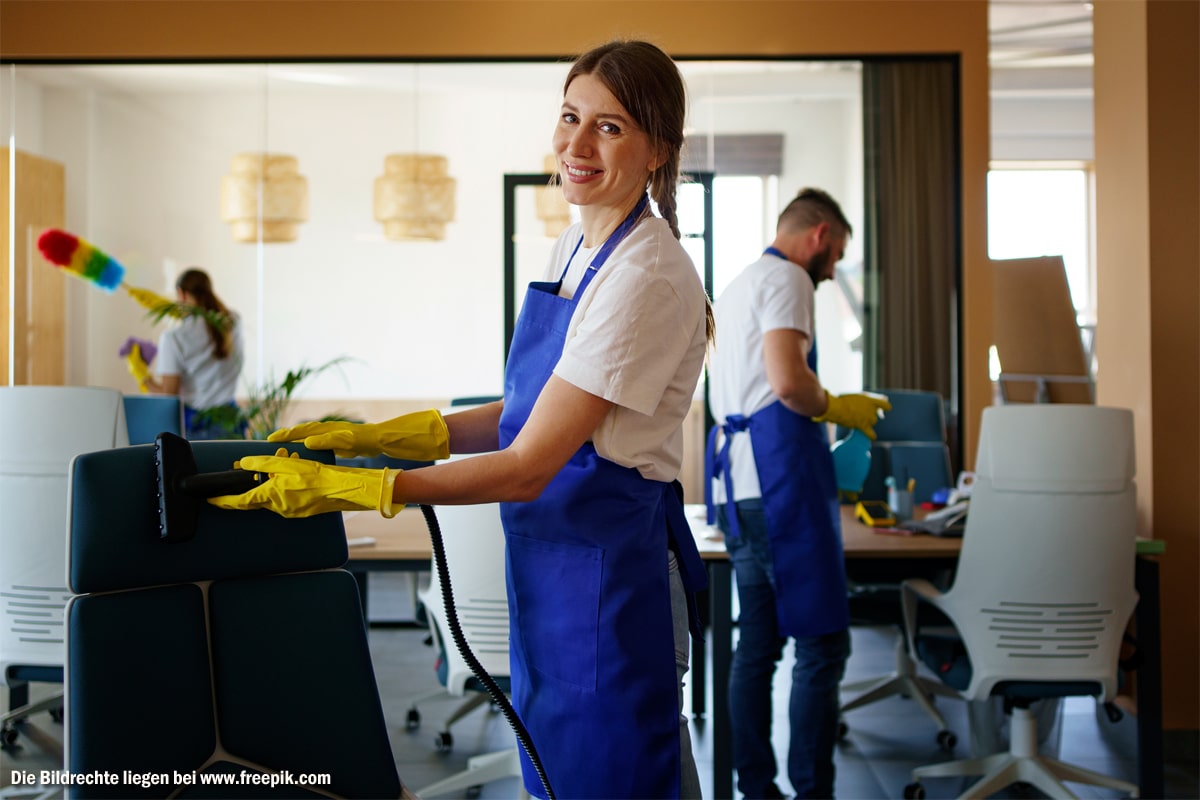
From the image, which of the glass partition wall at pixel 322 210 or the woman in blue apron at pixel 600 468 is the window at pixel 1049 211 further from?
the woman in blue apron at pixel 600 468

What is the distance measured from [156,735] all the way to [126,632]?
0.14 m

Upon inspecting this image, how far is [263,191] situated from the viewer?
16.2 ft

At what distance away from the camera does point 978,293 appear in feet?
15.2

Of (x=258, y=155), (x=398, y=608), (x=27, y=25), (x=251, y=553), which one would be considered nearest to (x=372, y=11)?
(x=258, y=155)

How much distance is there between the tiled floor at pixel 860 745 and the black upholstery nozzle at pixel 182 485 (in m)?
1.71

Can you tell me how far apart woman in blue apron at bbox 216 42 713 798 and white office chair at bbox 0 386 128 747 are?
55.4 inches

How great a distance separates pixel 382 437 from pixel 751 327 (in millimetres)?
1267

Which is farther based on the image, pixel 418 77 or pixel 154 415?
pixel 418 77

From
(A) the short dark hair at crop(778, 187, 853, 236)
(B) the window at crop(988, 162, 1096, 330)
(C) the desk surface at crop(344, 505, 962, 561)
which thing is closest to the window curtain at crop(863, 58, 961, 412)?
(C) the desk surface at crop(344, 505, 962, 561)

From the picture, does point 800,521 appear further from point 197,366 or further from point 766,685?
point 197,366

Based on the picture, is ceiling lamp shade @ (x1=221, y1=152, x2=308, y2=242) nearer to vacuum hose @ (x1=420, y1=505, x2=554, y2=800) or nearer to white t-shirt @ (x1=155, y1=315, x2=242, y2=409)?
white t-shirt @ (x1=155, y1=315, x2=242, y2=409)

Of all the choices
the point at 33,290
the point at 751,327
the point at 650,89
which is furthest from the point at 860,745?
the point at 33,290

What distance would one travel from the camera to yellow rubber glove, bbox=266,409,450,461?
142 cm

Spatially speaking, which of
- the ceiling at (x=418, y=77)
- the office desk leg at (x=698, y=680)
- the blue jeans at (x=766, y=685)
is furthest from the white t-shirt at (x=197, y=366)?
the blue jeans at (x=766, y=685)
